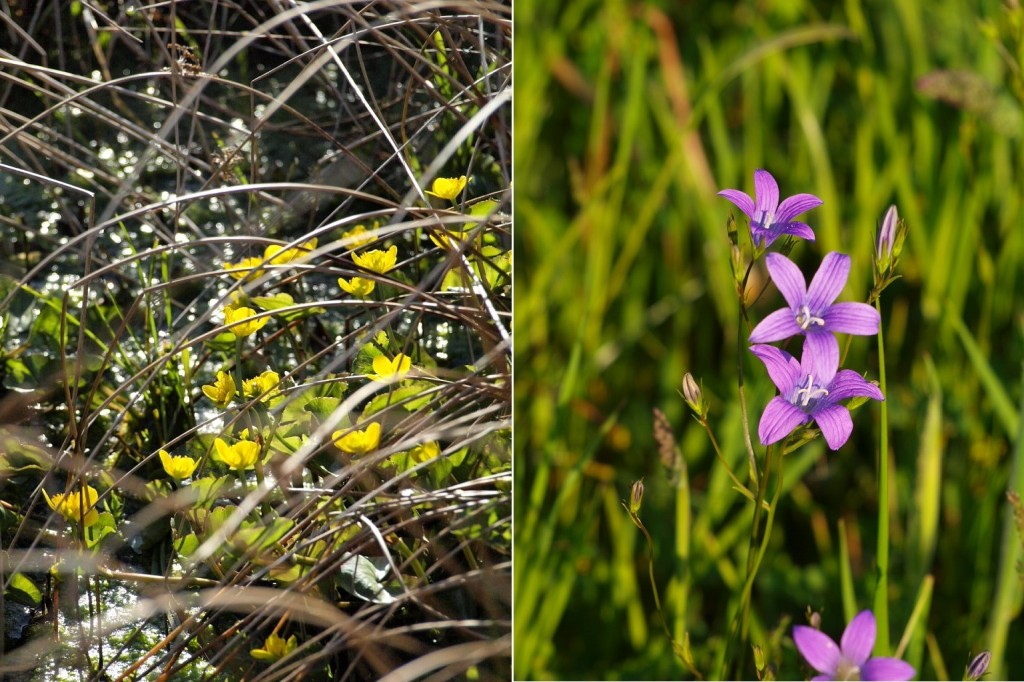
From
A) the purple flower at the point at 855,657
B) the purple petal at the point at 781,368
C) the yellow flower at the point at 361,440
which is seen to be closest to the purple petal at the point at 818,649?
the purple flower at the point at 855,657

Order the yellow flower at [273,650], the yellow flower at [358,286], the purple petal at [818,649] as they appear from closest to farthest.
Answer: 1. the purple petal at [818,649]
2. the yellow flower at [273,650]
3. the yellow flower at [358,286]

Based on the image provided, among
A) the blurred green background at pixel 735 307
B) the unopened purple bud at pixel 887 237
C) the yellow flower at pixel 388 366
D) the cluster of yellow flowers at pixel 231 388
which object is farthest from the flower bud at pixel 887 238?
the cluster of yellow flowers at pixel 231 388

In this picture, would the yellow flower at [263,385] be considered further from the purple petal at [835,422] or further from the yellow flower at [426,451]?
the purple petal at [835,422]

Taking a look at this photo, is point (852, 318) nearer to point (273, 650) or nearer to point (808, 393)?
point (808, 393)

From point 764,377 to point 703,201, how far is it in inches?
9.0

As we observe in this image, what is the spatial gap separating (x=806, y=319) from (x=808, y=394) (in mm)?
33

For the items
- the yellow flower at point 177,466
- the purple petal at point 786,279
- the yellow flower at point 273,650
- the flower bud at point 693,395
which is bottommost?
the yellow flower at point 273,650

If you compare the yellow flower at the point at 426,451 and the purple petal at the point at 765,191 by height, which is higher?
the purple petal at the point at 765,191

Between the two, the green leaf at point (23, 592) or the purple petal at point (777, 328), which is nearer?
the purple petal at point (777, 328)

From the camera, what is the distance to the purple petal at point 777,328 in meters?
0.40

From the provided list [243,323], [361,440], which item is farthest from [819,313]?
[243,323]

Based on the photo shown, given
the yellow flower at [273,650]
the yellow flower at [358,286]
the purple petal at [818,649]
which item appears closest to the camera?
the purple petal at [818,649]

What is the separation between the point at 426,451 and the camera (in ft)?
2.29

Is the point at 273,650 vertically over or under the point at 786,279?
under
